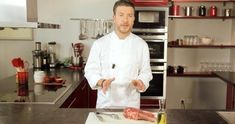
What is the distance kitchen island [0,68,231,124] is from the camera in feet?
4.72

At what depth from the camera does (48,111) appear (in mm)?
1651

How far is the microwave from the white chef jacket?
147 centimetres

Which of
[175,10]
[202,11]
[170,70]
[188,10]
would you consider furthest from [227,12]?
[170,70]

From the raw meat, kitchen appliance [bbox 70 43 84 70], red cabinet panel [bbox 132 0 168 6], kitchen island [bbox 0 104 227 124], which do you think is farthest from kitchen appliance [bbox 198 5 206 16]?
the raw meat

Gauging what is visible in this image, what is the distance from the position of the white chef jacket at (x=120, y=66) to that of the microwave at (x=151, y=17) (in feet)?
4.83

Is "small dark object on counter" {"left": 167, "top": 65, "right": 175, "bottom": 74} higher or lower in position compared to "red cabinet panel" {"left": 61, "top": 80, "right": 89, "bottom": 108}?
higher

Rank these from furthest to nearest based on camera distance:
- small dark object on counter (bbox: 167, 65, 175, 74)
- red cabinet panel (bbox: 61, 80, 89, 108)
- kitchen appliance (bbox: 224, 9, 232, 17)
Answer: small dark object on counter (bbox: 167, 65, 175, 74) < kitchen appliance (bbox: 224, 9, 232, 17) < red cabinet panel (bbox: 61, 80, 89, 108)

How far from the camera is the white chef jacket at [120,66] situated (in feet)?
6.52

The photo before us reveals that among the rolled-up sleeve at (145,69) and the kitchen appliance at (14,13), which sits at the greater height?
the kitchen appliance at (14,13)

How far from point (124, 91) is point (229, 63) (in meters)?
2.70

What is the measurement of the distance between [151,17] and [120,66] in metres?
1.61

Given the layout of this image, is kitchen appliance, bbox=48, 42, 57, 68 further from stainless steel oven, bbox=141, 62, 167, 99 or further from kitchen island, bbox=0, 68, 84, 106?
stainless steel oven, bbox=141, 62, 167, 99

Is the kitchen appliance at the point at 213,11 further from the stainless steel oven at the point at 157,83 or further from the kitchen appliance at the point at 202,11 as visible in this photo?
the stainless steel oven at the point at 157,83

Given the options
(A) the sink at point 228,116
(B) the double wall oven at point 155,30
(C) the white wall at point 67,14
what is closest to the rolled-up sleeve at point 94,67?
(A) the sink at point 228,116
